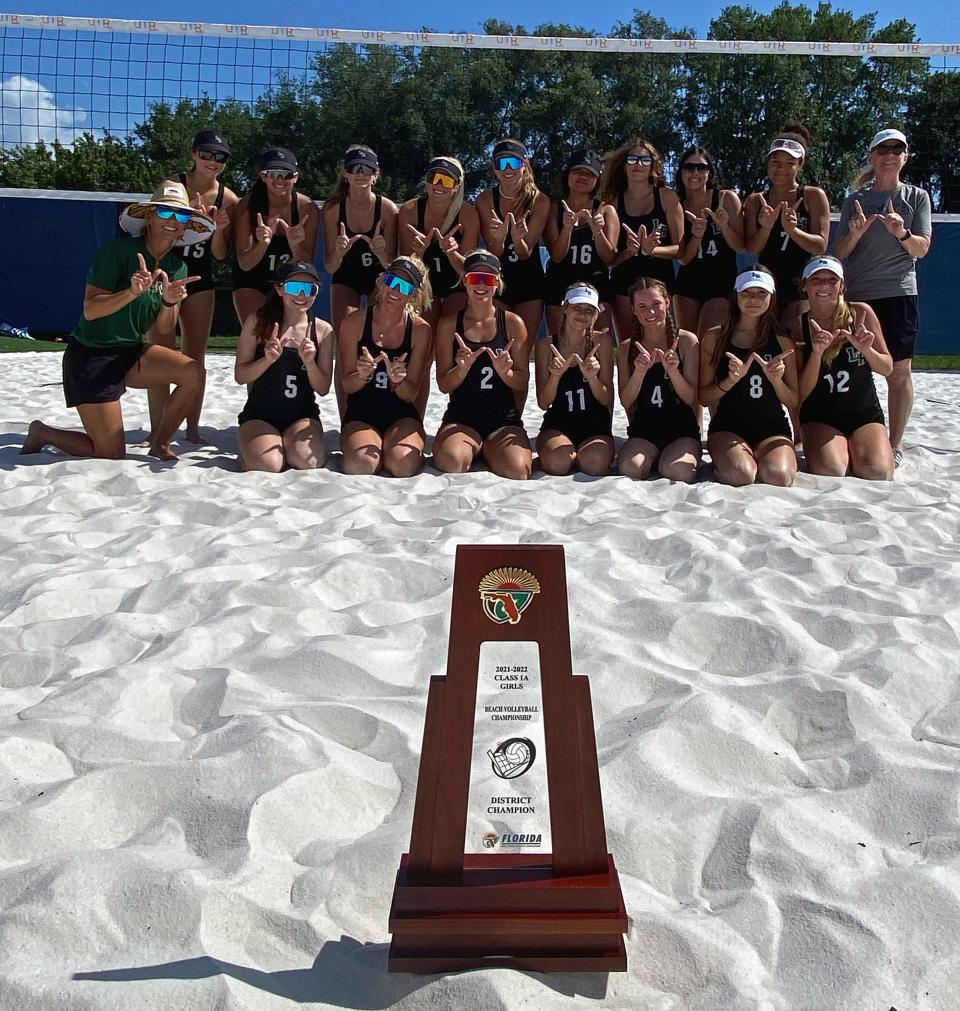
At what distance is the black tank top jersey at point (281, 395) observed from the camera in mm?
4539

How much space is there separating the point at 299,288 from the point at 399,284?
1.54 feet

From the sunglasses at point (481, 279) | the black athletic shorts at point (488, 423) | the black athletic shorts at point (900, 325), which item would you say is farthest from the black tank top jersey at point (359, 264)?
the black athletic shorts at point (900, 325)

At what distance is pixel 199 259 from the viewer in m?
4.88

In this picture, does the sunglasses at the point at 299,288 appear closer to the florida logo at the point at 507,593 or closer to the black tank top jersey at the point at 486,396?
the black tank top jersey at the point at 486,396

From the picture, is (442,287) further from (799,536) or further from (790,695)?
(790,695)

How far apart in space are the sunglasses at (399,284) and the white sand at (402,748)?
116 cm

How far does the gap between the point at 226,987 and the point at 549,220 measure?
4127 mm

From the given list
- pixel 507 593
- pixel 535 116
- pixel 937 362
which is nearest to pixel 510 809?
pixel 507 593

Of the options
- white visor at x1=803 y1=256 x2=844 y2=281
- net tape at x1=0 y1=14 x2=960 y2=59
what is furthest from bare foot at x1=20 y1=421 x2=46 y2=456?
net tape at x1=0 y1=14 x2=960 y2=59

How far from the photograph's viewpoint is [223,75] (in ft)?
43.6

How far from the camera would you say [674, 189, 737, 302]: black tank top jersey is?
15.9ft

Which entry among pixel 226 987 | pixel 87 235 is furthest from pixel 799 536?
pixel 87 235

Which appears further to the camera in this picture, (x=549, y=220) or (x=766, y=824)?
(x=549, y=220)

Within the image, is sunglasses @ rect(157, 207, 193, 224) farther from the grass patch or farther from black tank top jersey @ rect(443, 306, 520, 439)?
the grass patch
